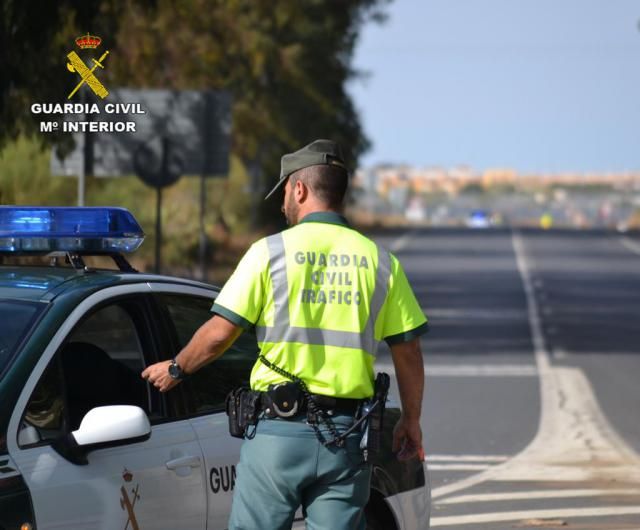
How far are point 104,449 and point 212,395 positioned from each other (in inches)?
33.8

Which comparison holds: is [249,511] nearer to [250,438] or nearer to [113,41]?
[250,438]

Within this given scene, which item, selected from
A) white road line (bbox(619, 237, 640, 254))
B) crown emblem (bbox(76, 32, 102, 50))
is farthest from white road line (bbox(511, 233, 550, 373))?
crown emblem (bbox(76, 32, 102, 50))

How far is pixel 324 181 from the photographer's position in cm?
530

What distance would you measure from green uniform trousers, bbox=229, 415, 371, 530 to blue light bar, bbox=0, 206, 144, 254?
3.12 ft

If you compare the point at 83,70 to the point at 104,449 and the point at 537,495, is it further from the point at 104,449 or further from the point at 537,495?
the point at 104,449

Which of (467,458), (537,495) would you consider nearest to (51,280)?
(537,495)

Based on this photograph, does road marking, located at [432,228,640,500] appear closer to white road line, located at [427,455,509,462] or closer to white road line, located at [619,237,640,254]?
white road line, located at [427,455,509,462]

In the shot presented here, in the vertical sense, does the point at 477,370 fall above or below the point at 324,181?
above

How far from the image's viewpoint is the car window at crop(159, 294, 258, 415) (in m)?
5.95

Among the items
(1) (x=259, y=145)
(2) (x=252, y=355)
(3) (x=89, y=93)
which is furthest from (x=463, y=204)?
(2) (x=252, y=355)

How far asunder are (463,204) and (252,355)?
165m

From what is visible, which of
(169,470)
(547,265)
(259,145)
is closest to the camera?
(169,470)

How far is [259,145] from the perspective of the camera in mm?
60031

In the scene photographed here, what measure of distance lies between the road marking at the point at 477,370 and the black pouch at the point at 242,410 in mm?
13807
